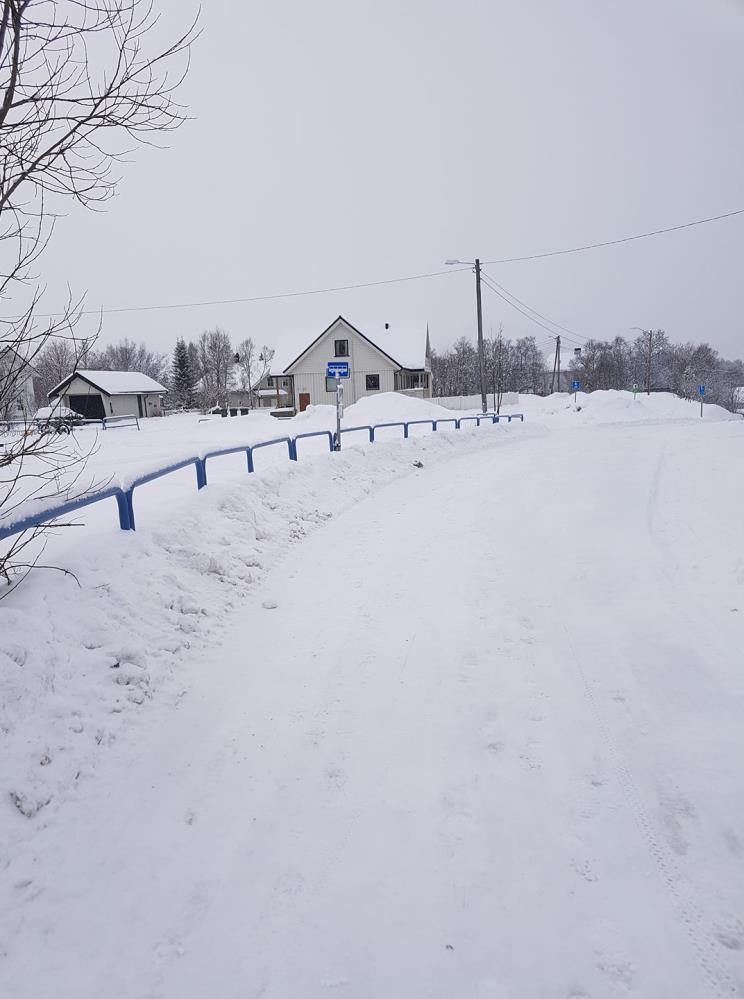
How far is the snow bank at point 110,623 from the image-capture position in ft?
10.6

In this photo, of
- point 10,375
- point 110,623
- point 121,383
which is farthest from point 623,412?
point 10,375

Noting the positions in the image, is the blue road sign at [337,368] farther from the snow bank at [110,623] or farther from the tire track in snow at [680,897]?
the tire track in snow at [680,897]

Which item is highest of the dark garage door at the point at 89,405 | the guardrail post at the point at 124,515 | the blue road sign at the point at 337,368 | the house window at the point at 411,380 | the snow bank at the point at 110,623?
the house window at the point at 411,380

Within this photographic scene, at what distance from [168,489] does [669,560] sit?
9457 millimetres

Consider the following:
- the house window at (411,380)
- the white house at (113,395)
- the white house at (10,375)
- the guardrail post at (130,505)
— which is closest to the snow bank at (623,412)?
the house window at (411,380)

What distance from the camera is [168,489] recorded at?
1133 cm

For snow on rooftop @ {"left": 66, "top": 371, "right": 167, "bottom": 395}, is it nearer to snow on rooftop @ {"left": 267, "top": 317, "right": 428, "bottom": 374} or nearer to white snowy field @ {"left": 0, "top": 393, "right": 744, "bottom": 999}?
snow on rooftop @ {"left": 267, "top": 317, "right": 428, "bottom": 374}

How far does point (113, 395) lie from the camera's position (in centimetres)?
4959

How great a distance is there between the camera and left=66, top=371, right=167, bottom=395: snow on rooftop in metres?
48.4

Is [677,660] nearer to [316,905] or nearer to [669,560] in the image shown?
[669,560]

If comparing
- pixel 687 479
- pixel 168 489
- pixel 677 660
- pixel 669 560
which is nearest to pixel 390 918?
pixel 677 660

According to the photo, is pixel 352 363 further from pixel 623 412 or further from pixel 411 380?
pixel 623 412

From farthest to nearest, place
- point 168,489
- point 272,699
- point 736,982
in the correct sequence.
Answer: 1. point 168,489
2. point 272,699
3. point 736,982

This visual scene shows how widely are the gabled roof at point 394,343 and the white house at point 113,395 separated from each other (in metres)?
15.5
